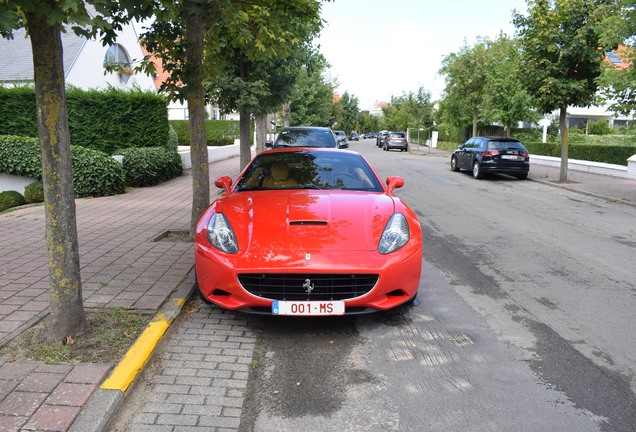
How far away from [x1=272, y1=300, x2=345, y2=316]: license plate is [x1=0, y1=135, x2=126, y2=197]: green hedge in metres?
9.00

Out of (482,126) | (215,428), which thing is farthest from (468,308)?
(482,126)

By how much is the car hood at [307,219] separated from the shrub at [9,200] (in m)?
8.14

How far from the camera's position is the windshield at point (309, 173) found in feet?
17.1

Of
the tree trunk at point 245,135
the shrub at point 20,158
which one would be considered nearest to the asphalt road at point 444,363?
the tree trunk at point 245,135

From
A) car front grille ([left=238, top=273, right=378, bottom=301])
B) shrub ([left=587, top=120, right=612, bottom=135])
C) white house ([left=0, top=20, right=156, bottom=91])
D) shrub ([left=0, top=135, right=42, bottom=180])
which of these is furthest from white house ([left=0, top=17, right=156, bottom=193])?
shrub ([left=587, top=120, right=612, bottom=135])

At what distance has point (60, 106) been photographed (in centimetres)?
338

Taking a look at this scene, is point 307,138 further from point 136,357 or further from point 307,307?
point 136,357

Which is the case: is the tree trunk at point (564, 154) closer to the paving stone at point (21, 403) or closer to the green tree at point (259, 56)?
the green tree at point (259, 56)

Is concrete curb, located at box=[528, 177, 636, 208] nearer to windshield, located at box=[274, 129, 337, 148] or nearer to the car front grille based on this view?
windshield, located at box=[274, 129, 337, 148]

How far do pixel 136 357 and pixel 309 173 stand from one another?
9.09ft

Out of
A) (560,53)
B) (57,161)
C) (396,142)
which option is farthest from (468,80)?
(57,161)

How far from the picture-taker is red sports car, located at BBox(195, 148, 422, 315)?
3.78 meters

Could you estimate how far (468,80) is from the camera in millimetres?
31734

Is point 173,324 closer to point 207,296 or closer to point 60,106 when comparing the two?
point 207,296
